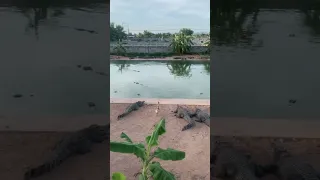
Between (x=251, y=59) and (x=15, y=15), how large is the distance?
1.30 meters

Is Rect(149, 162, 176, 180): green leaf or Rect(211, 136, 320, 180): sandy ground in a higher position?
Rect(211, 136, 320, 180): sandy ground

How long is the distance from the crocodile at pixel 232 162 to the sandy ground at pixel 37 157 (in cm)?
60

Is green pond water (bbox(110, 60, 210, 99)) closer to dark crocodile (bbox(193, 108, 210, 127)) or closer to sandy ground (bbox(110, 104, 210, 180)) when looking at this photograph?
dark crocodile (bbox(193, 108, 210, 127))

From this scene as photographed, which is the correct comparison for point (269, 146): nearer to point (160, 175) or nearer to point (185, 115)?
point (160, 175)

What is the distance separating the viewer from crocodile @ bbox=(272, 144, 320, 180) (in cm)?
172

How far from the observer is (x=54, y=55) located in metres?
1.66

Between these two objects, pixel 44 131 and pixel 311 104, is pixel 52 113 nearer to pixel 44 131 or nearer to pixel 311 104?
pixel 44 131

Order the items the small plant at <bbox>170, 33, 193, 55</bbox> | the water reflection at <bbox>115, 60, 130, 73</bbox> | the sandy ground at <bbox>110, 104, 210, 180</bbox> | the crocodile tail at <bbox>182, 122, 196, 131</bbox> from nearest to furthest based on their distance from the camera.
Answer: the sandy ground at <bbox>110, 104, 210, 180</bbox> < the crocodile tail at <bbox>182, 122, 196, 131</bbox> < the water reflection at <bbox>115, 60, 130, 73</bbox> < the small plant at <bbox>170, 33, 193, 55</bbox>

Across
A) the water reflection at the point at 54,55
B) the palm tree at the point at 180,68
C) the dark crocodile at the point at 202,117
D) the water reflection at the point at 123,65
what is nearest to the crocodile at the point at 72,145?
the water reflection at the point at 54,55

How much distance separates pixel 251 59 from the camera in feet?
5.31

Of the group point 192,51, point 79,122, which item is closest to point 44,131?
point 79,122

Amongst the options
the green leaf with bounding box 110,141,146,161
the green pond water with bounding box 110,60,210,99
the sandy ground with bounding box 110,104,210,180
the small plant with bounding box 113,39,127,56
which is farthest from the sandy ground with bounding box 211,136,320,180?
the small plant with bounding box 113,39,127,56

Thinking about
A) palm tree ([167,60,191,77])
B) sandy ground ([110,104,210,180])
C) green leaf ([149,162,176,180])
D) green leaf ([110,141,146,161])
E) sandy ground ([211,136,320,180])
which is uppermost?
palm tree ([167,60,191,77])

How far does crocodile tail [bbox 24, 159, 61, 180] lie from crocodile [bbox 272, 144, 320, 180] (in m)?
1.22
